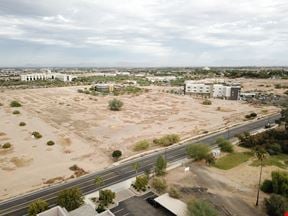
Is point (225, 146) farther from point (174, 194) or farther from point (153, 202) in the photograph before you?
point (153, 202)

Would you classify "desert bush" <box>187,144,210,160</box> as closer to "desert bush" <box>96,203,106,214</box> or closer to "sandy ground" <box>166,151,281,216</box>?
"sandy ground" <box>166,151,281,216</box>

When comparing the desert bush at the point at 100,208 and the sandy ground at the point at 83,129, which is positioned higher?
the desert bush at the point at 100,208

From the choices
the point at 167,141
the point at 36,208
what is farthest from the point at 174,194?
the point at 167,141

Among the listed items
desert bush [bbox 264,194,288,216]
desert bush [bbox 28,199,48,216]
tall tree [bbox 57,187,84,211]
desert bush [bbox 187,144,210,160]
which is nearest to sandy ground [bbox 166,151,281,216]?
desert bush [bbox 264,194,288,216]

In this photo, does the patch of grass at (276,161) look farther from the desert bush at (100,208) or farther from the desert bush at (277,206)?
the desert bush at (100,208)

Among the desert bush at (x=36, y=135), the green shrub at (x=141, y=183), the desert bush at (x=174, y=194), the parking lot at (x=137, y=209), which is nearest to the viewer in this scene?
the parking lot at (x=137, y=209)

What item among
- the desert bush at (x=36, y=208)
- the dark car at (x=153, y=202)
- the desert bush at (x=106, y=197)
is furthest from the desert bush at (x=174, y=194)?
the desert bush at (x=36, y=208)
